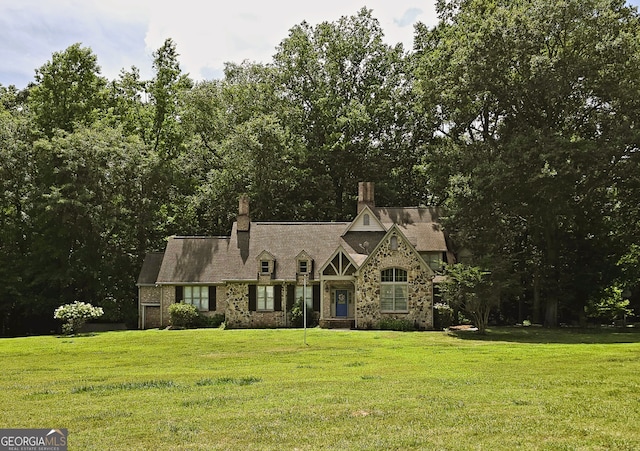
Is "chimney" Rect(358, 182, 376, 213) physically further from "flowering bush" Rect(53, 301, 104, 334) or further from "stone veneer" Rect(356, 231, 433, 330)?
"flowering bush" Rect(53, 301, 104, 334)

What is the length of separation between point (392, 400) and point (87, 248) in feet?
113

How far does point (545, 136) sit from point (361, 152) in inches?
766

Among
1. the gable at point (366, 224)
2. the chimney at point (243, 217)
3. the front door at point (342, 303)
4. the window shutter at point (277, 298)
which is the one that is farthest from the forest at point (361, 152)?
the window shutter at point (277, 298)

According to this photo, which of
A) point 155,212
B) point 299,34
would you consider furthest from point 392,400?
point 299,34

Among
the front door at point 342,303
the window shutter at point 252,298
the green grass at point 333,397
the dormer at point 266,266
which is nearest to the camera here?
the green grass at point 333,397

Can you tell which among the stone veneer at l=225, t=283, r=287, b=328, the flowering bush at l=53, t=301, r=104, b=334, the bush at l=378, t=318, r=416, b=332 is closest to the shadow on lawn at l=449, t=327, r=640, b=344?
the bush at l=378, t=318, r=416, b=332

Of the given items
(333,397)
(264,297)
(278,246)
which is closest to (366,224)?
(278,246)

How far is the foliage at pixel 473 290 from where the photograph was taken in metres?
31.4

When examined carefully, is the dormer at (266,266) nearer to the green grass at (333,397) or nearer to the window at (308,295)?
the window at (308,295)

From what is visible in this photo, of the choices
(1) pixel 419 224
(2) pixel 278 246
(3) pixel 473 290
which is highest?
(1) pixel 419 224

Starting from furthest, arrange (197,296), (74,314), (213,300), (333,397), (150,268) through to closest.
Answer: (150,268) < (197,296) < (213,300) < (74,314) < (333,397)

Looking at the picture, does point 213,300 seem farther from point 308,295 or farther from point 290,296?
point 308,295

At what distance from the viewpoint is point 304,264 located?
39.3 metres

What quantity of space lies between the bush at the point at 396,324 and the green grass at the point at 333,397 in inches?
399
